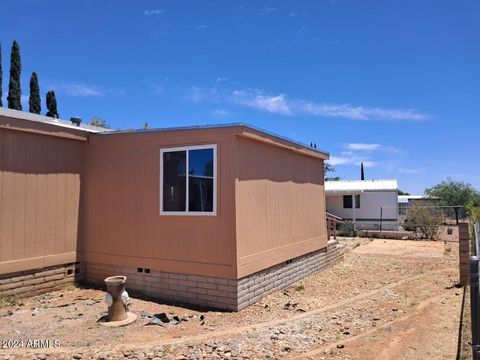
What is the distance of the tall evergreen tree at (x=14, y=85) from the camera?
2688 centimetres

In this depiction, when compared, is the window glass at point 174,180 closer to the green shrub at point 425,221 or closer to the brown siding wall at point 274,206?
the brown siding wall at point 274,206

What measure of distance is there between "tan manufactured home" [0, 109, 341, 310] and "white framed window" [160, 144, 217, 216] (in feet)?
0.06

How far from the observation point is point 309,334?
5.17 m

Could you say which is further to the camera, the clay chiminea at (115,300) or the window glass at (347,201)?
the window glass at (347,201)

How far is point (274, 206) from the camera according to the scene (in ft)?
26.1

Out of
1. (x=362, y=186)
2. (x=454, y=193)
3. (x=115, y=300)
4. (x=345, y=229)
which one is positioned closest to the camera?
(x=115, y=300)

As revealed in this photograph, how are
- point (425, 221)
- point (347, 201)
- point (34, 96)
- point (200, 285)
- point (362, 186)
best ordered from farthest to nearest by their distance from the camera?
point (34, 96) < point (347, 201) < point (362, 186) < point (425, 221) < point (200, 285)

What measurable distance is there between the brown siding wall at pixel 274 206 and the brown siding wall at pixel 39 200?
137 inches

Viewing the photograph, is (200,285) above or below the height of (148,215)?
below

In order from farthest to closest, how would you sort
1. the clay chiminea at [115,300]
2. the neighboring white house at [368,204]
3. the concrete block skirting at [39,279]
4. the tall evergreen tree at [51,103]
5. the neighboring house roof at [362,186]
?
the tall evergreen tree at [51,103] → the neighboring house roof at [362,186] → the neighboring white house at [368,204] → the concrete block skirting at [39,279] → the clay chiminea at [115,300]

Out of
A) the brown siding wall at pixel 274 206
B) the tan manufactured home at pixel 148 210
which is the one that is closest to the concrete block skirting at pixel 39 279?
the tan manufactured home at pixel 148 210

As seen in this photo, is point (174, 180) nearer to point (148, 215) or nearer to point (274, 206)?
point (148, 215)

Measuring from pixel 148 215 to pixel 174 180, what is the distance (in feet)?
2.90

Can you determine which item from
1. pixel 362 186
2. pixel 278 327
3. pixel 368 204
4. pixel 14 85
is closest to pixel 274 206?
pixel 278 327
